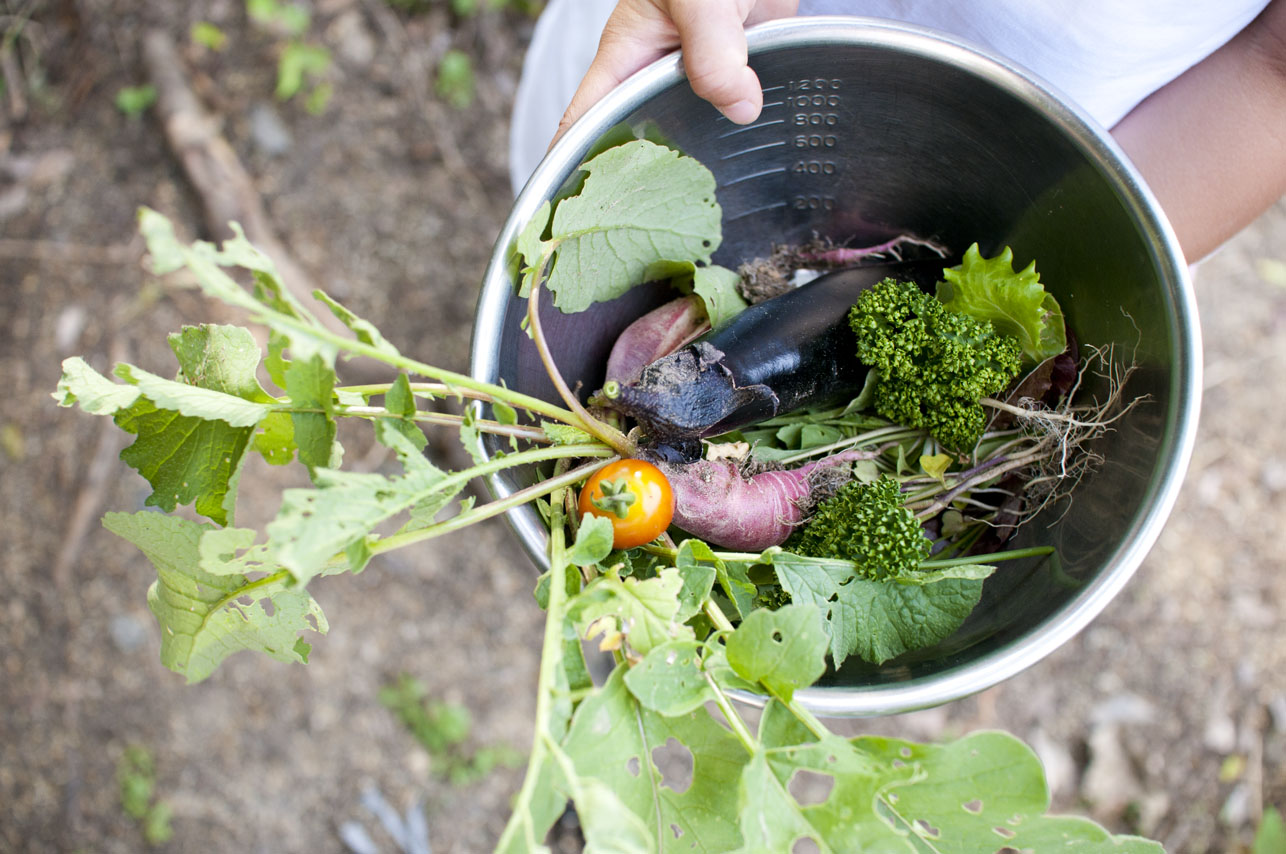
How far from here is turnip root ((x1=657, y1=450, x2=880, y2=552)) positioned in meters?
0.95

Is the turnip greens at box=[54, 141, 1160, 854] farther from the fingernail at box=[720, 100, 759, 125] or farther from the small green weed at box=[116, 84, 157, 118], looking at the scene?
the small green weed at box=[116, 84, 157, 118]

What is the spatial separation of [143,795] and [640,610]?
155 cm

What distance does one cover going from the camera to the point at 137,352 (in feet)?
6.09

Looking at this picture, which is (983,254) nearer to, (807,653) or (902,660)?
(902,660)

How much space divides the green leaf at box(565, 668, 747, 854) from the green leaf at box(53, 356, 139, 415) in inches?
20.0

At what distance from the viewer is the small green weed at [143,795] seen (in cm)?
170

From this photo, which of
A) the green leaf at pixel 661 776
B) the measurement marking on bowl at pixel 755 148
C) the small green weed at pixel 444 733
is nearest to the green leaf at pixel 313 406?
the green leaf at pixel 661 776

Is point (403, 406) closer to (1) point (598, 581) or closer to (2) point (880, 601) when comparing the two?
(1) point (598, 581)

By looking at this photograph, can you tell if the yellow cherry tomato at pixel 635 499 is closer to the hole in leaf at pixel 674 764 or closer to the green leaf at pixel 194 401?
the green leaf at pixel 194 401

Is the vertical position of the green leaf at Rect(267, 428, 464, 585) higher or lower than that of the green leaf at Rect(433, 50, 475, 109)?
lower

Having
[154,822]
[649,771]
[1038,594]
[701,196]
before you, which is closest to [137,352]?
[154,822]

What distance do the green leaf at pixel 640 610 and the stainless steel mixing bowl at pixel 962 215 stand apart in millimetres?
125

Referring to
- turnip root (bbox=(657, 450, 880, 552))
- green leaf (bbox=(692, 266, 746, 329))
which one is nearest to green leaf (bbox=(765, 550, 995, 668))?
turnip root (bbox=(657, 450, 880, 552))


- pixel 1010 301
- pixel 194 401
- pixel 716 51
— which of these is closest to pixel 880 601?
pixel 1010 301
